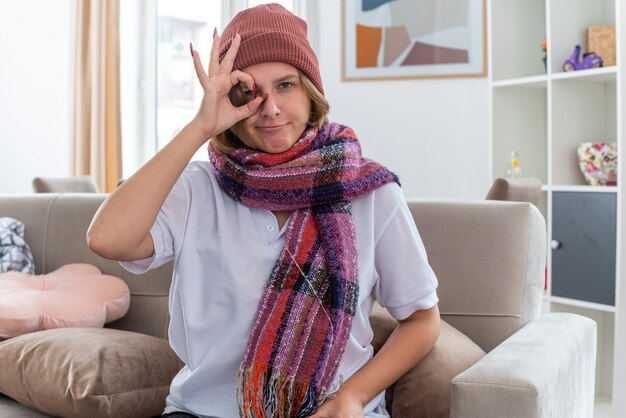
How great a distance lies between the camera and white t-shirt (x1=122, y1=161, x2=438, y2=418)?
1516 mm

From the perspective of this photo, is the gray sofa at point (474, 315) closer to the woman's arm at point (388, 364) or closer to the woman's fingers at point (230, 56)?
the woman's arm at point (388, 364)

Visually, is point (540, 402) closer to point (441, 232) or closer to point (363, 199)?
point (363, 199)

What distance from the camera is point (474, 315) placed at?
2.00m

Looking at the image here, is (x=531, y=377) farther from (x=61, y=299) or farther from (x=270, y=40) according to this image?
(x=61, y=299)

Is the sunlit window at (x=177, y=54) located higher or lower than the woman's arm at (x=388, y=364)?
higher

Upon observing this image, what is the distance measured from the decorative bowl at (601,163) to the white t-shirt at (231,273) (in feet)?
6.44

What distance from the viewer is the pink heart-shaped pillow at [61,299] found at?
2146 mm

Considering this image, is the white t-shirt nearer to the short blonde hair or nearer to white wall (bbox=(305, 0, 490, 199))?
the short blonde hair

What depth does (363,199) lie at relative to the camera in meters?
1.57

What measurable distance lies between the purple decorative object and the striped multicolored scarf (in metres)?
2.04

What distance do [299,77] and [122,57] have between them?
11.3ft

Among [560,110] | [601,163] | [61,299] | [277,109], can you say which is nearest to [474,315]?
[277,109]

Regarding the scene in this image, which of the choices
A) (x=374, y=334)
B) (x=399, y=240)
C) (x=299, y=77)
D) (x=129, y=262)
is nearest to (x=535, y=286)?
(x=374, y=334)

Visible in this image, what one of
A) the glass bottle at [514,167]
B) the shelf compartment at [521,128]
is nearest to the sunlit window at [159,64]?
the shelf compartment at [521,128]
